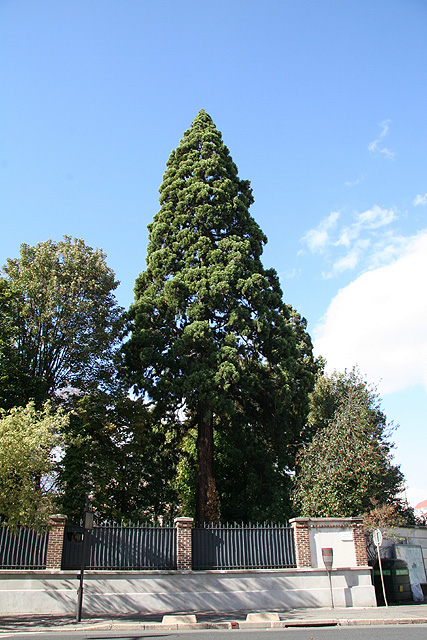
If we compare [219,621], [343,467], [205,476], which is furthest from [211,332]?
[219,621]

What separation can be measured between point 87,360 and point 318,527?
1239cm

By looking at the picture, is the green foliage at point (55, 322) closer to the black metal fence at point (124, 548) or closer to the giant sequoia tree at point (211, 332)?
the giant sequoia tree at point (211, 332)

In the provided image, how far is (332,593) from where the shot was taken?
1390 cm

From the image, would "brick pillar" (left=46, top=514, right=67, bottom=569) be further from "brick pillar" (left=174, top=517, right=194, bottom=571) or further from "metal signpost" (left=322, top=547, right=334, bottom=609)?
"metal signpost" (left=322, top=547, right=334, bottom=609)

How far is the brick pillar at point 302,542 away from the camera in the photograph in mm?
14211

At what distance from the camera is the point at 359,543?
14.5 metres

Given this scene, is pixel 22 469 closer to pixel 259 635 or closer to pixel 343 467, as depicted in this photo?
pixel 259 635

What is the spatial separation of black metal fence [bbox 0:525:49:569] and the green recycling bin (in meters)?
10.9

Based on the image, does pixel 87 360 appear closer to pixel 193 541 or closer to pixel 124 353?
pixel 124 353

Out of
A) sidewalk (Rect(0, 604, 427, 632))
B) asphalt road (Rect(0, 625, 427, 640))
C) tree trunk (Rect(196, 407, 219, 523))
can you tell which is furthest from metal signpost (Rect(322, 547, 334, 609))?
tree trunk (Rect(196, 407, 219, 523))

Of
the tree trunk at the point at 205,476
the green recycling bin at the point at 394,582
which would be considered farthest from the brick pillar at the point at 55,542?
the green recycling bin at the point at 394,582

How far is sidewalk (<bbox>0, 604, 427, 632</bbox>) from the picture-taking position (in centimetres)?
1071

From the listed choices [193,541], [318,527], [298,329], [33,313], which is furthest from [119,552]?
[298,329]

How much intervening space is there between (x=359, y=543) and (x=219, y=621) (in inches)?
212
